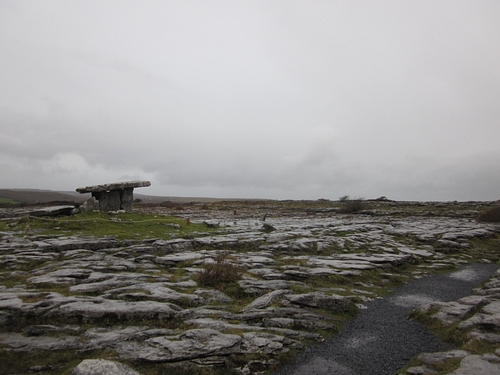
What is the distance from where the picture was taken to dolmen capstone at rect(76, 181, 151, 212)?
27703mm

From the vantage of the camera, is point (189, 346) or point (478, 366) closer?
point (478, 366)

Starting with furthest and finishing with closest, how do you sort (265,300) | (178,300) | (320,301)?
1. (320,301)
2. (265,300)
3. (178,300)

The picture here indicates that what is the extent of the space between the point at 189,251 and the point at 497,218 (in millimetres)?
43368

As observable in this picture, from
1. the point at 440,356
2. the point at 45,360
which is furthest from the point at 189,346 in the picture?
the point at 440,356

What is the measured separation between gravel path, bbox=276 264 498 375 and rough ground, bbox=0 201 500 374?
46cm

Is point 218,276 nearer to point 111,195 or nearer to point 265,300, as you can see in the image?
point 265,300

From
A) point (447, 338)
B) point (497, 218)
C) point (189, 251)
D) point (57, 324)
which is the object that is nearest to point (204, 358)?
point (57, 324)

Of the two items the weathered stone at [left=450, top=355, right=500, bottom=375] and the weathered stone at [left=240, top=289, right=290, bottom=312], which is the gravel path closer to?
the weathered stone at [left=450, top=355, right=500, bottom=375]

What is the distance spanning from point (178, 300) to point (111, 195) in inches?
914

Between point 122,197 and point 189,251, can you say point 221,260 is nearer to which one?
point 189,251

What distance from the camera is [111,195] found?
2944 cm

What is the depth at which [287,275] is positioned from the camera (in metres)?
13.6

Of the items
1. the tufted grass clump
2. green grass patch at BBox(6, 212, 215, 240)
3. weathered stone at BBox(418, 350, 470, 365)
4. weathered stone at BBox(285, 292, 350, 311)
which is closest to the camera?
weathered stone at BBox(418, 350, 470, 365)

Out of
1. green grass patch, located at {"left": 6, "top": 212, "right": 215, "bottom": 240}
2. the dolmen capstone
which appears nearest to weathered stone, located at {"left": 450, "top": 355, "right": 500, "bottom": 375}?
green grass patch, located at {"left": 6, "top": 212, "right": 215, "bottom": 240}
